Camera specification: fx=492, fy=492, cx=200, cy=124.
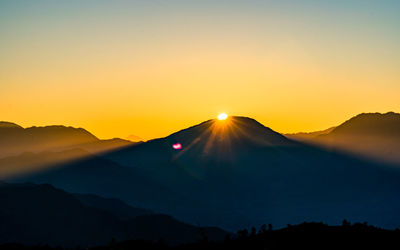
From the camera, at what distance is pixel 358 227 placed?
112 feet

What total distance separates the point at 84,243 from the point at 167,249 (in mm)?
172972

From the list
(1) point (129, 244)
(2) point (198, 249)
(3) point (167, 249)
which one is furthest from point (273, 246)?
(1) point (129, 244)

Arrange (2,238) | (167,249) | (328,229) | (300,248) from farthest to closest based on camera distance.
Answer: (2,238)
(167,249)
(328,229)
(300,248)

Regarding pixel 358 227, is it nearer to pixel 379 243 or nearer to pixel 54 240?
pixel 379 243

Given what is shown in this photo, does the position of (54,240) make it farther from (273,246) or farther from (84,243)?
(273,246)

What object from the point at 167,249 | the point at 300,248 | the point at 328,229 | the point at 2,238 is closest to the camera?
the point at 300,248

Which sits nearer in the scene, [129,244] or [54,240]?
[129,244]

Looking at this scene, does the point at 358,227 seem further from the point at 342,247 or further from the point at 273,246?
the point at 273,246

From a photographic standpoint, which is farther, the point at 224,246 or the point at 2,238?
the point at 2,238

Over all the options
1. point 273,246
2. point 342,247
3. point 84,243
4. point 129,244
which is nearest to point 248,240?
point 273,246

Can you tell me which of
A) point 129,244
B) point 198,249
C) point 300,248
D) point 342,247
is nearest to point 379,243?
point 342,247

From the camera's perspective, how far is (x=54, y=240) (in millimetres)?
196750

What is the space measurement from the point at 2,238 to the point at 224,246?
18179 centimetres

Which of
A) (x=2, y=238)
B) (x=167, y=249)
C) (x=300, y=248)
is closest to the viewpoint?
(x=300, y=248)
